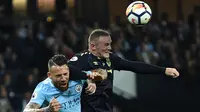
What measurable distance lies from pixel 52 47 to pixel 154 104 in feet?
9.20

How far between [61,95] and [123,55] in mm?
7656

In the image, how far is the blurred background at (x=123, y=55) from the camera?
47.0 feet

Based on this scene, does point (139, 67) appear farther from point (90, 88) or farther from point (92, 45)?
point (90, 88)

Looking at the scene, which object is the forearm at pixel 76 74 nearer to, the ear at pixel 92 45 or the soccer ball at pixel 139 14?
the ear at pixel 92 45

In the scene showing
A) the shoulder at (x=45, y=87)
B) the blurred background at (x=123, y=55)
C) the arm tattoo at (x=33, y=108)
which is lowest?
the blurred background at (x=123, y=55)

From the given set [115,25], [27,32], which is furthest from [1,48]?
[115,25]

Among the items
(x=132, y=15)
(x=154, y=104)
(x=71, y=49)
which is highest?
(x=132, y=15)

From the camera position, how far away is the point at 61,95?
724 cm

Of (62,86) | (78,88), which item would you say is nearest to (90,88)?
(78,88)

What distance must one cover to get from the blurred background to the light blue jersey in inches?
249

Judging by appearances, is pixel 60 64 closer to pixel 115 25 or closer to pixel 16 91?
pixel 16 91

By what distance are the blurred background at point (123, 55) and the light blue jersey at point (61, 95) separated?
633 cm

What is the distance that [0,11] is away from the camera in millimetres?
16672

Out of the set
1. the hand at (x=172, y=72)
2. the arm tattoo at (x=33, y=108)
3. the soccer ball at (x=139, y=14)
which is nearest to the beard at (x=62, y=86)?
the arm tattoo at (x=33, y=108)
